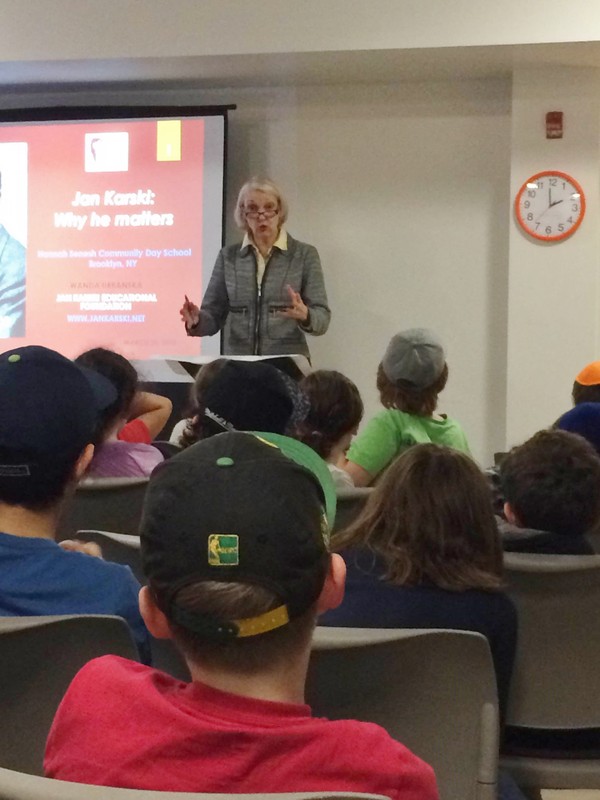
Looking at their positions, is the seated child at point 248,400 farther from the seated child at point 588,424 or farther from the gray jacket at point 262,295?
the gray jacket at point 262,295

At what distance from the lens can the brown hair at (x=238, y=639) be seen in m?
0.79

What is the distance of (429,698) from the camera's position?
122cm

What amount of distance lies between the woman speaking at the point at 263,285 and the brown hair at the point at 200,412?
232cm

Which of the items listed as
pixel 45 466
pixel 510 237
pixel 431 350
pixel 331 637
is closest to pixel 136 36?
pixel 510 237

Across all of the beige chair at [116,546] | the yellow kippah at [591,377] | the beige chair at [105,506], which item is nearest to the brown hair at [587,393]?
the yellow kippah at [591,377]

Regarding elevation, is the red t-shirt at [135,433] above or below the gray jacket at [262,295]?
below

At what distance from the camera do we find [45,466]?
1.42 meters

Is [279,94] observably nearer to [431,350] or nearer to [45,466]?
[431,350]

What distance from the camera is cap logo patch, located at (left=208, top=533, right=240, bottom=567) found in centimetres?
78

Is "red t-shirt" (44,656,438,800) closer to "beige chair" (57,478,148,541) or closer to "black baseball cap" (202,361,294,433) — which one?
"black baseball cap" (202,361,294,433)

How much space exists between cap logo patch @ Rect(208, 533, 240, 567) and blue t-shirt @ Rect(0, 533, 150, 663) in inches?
23.6

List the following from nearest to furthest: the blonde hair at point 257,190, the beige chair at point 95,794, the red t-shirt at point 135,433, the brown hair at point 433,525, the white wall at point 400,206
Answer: the beige chair at point 95,794 < the brown hair at point 433,525 < the red t-shirt at point 135,433 < the blonde hair at point 257,190 < the white wall at point 400,206

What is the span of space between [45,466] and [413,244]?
13.8ft

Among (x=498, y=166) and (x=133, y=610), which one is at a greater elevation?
(x=498, y=166)
